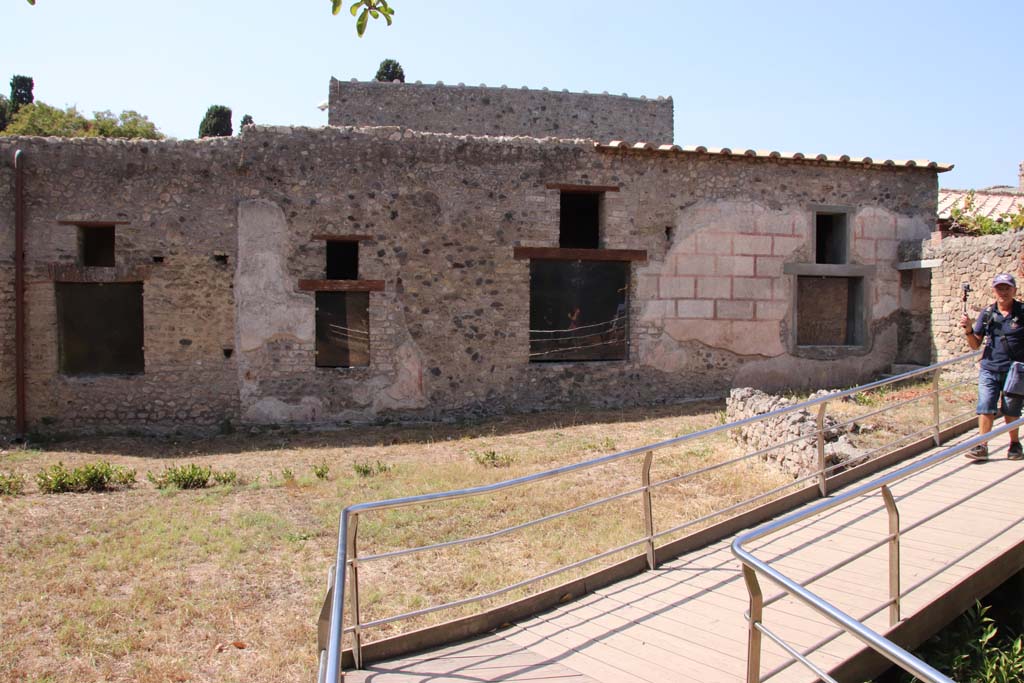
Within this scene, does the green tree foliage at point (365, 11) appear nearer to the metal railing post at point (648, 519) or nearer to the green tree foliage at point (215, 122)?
the metal railing post at point (648, 519)

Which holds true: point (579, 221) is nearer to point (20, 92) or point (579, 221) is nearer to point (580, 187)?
point (580, 187)

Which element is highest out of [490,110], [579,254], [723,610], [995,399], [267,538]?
[490,110]

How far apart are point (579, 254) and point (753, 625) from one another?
10.1 metres

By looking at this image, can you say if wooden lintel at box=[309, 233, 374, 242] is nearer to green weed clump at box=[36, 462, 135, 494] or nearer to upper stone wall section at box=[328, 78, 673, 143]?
green weed clump at box=[36, 462, 135, 494]

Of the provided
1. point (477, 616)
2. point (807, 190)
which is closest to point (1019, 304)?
point (477, 616)

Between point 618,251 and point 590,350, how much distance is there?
1697mm

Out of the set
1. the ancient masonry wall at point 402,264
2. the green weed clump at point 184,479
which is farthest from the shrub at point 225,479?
the ancient masonry wall at point 402,264

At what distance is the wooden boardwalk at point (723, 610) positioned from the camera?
379cm

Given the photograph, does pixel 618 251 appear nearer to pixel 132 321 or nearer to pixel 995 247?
pixel 995 247

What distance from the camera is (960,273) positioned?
1296cm

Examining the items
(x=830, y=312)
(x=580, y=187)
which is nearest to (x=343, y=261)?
(x=580, y=187)

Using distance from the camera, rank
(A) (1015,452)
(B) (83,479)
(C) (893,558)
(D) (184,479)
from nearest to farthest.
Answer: (C) (893,558) < (A) (1015,452) < (B) (83,479) < (D) (184,479)

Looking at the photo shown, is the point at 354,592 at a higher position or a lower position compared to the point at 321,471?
higher

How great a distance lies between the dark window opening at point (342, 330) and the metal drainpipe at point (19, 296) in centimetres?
427
